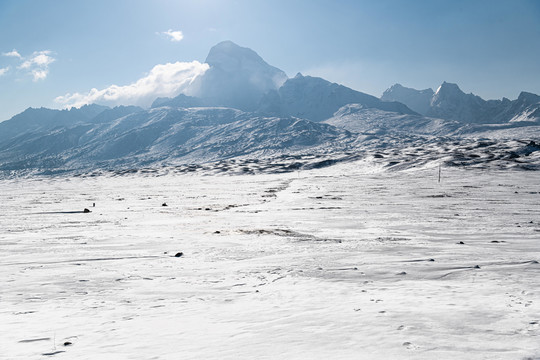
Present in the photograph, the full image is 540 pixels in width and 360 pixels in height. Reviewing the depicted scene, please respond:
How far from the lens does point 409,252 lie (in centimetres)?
893

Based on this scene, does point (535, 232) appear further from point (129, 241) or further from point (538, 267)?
point (129, 241)

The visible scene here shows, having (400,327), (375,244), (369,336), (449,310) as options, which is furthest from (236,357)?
(375,244)

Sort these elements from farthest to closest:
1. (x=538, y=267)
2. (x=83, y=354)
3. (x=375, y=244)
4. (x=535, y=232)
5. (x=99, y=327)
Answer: (x=535, y=232)
(x=375, y=244)
(x=538, y=267)
(x=99, y=327)
(x=83, y=354)

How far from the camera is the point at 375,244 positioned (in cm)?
1003

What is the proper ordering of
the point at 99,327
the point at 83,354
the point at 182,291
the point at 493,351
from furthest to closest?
1. the point at 182,291
2. the point at 99,327
3. the point at 83,354
4. the point at 493,351

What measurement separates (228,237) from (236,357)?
7.87m

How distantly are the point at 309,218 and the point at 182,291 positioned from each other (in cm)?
1096

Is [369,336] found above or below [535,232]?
above

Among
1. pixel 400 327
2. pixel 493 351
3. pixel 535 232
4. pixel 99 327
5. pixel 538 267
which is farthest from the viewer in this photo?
pixel 535 232

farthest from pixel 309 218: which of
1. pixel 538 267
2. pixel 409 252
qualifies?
pixel 538 267

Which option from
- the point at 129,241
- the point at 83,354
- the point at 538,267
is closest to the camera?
the point at 83,354

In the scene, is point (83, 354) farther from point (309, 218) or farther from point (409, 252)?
point (309, 218)

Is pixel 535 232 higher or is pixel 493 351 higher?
pixel 493 351

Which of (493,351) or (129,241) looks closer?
(493,351)
